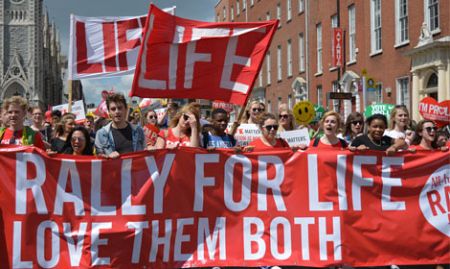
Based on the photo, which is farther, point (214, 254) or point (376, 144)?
point (376, 144)

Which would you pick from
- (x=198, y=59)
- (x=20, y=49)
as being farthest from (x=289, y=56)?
(x=20, y=49)

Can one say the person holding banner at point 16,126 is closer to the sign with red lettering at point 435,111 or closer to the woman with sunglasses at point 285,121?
the woman with sunglasses at point 285,121

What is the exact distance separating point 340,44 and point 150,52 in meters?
24.9

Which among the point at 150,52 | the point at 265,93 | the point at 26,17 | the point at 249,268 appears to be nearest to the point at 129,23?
the point at 150,52

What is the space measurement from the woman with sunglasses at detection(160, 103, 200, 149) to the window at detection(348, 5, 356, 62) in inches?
934

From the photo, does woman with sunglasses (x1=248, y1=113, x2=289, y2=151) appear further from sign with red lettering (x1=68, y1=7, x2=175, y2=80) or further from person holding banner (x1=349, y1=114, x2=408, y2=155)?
sign with red lettering (x1=68, y1=7, x2=175, y2=80)

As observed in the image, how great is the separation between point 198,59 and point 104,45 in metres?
2.85

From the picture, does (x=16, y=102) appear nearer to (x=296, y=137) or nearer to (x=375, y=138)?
(x=296, y=137)

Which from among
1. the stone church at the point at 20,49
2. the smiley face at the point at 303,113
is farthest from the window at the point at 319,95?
the stone church at the point at 20,49

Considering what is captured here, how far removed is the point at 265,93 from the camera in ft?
154

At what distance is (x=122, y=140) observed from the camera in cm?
602

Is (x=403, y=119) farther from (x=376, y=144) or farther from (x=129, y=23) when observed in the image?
(x=129, y=23)

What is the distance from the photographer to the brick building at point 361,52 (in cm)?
2192

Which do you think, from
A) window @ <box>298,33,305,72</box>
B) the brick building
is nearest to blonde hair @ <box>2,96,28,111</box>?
the brick building
